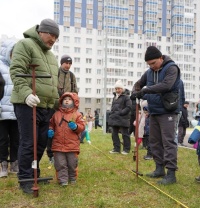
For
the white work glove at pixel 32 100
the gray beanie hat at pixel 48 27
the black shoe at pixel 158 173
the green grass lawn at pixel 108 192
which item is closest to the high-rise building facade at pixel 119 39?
the black shoe at pixel 158 173

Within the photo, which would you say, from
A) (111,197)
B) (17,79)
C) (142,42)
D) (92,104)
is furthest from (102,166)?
(142,42)

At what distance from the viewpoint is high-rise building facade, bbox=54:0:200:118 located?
6731cm

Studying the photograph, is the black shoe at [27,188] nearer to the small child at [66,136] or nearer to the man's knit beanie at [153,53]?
the small child at [66,136]

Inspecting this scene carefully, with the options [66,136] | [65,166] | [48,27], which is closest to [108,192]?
[65,166]

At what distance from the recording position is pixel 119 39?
68.9 metres

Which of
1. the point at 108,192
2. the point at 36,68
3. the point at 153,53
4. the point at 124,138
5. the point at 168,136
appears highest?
the point at 153,53

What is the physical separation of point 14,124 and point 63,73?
1.34 metres

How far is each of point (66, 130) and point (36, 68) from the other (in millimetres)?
991

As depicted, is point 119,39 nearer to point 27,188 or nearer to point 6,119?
point 6,119

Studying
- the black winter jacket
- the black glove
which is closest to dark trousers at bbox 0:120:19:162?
the black glove

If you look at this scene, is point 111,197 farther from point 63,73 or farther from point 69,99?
point 63,73

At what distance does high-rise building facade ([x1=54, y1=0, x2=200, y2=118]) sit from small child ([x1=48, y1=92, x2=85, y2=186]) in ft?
199

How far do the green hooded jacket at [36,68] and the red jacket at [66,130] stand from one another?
1.14ft

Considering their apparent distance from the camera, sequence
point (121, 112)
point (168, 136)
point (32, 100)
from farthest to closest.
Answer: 1. point (121, 112)
2. point (168, 136)
3. point (32, 100)
